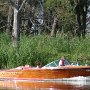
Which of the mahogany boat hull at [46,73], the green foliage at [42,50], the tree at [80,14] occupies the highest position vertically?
the tree at [80,14]

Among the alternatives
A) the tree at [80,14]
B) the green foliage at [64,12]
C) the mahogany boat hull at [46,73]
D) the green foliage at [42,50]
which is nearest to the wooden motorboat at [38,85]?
the mahogany boat hull at [46,73]

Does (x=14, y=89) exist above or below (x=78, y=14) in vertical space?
below

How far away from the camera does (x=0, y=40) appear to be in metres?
40.6

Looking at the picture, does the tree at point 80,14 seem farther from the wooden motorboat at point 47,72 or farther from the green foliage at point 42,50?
the wooden motorboat at point 47,72

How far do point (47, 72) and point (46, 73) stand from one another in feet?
0.35

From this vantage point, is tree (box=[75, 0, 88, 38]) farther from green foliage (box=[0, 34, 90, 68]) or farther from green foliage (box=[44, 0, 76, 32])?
green foliage (box=[0, 34, 90, 68])

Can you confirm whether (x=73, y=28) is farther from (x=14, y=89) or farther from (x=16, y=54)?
(x=14, y=89)

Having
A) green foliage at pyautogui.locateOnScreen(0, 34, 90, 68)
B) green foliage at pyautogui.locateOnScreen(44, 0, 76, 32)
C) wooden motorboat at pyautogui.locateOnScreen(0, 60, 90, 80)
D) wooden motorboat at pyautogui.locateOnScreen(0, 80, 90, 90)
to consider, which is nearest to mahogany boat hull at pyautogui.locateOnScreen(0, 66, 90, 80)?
wooden motorboat at pyautogui.locateOnScreen(0, 60, 90, 80)

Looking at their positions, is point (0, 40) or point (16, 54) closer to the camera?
point (16, 54)

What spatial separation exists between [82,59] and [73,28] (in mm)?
27489

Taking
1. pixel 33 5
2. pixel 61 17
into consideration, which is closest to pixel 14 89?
pixel 61 17

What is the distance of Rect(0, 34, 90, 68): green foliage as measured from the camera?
117 ft

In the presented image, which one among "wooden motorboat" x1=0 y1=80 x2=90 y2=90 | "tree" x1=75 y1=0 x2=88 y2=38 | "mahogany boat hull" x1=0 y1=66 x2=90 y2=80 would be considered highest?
"tree" x1=75 y1=0 x2=88 y2=38

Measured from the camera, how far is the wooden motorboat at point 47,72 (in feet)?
104
